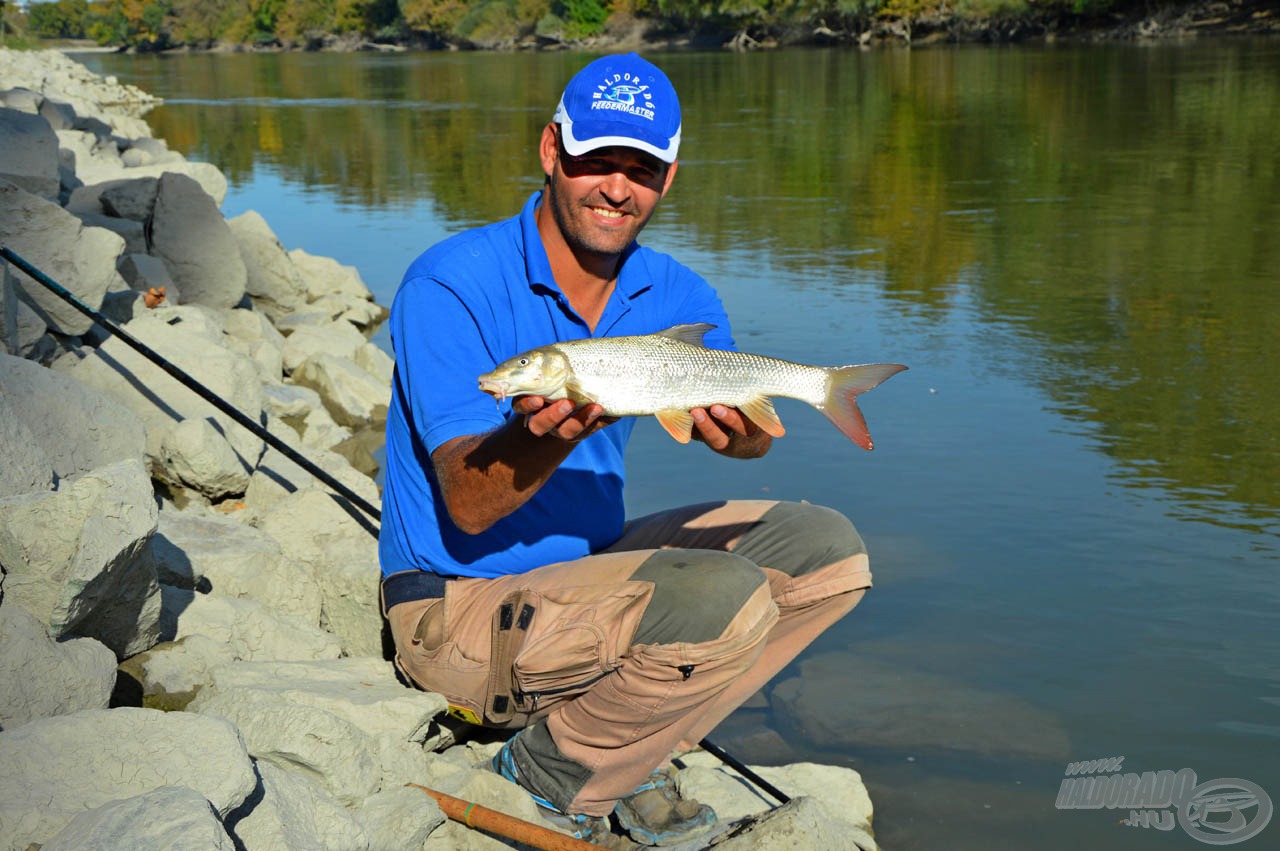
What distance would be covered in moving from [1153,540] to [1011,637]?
1243mm

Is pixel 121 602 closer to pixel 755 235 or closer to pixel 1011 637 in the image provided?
pixel 1011 637

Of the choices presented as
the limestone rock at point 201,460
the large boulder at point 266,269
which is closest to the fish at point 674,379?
the limestone rock at point 201,460

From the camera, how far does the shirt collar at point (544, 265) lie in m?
3.81

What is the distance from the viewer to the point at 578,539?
3879 mm

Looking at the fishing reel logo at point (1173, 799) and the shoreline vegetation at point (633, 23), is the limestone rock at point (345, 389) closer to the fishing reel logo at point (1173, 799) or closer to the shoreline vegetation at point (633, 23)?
the fishing reel logo at point (1173, 799)

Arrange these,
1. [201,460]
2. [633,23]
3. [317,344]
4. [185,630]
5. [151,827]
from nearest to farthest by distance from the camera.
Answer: [151,827], [185,630], [201,460], [317,344], [633,23]

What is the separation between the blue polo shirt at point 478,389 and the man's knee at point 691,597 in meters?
0.42

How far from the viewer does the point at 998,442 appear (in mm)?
7617

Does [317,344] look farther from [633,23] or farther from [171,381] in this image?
[633,23]

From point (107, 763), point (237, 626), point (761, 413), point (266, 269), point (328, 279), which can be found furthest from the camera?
point (328, 279)

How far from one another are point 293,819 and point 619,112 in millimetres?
2168

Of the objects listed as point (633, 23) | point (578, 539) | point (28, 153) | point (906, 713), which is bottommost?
point (906, 713)

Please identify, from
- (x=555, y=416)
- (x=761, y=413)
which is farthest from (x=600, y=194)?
(x=555, y=416)

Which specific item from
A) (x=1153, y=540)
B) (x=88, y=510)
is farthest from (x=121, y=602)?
(x=1153, y=540)
